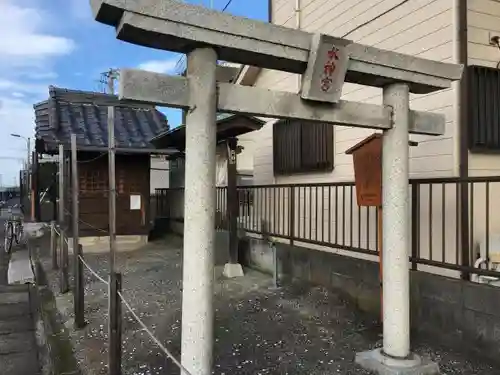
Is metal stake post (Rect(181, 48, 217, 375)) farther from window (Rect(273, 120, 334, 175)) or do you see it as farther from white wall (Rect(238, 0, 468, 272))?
window (Rect(273, 120, 334, 175))

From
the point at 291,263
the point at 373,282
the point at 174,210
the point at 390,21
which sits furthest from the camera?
the point at 174,210

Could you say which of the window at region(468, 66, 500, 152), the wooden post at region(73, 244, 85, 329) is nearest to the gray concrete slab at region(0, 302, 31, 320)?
the wooden post at region(73, 244, 85, 329)

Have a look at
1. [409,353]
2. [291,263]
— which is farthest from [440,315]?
[291,263]

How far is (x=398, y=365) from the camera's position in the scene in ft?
13.4

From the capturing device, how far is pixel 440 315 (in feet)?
16.1

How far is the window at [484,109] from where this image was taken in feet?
17.8

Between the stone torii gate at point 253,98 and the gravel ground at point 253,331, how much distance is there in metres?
0.55

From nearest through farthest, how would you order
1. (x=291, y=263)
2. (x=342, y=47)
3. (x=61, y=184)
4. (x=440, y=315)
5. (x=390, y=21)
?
1. (x=342, y=47)
2. (x=440, y=315)
3. (x=390, y=21)
4. (x=291, y=263)
5. (x=61, y=184)

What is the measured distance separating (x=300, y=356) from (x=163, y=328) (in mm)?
1855

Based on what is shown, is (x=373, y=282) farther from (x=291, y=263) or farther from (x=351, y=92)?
(x=351, y=92)

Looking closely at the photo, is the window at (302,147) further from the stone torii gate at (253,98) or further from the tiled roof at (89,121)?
the tiled roof at (89,121)

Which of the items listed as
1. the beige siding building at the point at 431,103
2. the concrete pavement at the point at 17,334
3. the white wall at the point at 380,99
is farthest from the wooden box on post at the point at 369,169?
the concrete pavement at the point at 17,334

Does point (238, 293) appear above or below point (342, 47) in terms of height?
below

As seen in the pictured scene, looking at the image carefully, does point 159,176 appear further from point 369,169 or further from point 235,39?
point 235,39
